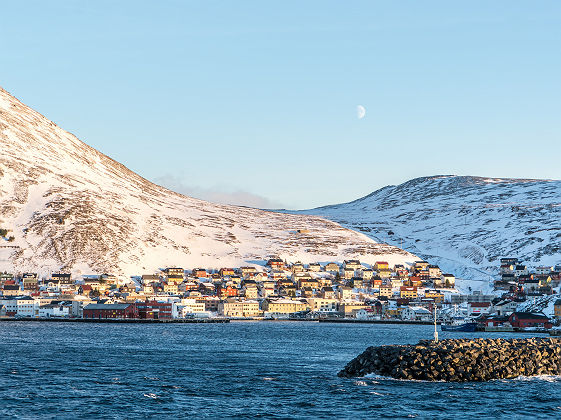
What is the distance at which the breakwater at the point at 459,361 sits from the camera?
6031 cm

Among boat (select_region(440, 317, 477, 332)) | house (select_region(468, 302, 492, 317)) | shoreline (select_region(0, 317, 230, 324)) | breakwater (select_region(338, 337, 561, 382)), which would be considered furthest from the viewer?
house (select_region(468, 302, 492, 317))

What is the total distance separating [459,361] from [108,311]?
132 m

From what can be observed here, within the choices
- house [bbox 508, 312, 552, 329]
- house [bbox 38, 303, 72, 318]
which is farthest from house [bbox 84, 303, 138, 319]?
house [bbox 508, 312, 552, 329]

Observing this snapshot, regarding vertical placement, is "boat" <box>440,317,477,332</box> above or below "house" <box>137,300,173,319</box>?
below

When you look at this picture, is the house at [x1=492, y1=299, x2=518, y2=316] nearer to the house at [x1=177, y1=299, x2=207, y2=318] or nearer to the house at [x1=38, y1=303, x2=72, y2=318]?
the house at [x1=177, y1=299, x2=207, y2=318]

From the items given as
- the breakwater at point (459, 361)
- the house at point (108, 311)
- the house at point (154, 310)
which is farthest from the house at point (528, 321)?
the breakwater at point (459, 361)

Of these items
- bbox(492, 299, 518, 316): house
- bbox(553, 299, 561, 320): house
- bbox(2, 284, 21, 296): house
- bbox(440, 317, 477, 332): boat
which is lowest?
bbox(440, 317, 477, 332): boat

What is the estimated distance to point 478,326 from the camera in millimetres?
160250

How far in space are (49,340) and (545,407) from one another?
69.5 meters

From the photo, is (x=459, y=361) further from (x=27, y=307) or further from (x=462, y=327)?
(x=27, y=307)

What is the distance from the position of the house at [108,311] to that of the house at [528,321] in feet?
259

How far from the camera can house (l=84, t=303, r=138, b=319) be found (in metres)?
182

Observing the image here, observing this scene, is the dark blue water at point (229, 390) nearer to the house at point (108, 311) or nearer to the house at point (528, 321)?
the house at point (528, 321)

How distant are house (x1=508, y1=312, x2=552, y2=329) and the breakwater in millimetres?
91819
